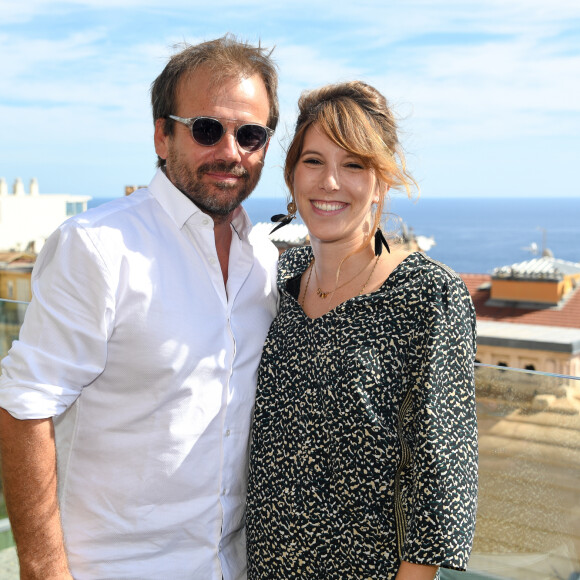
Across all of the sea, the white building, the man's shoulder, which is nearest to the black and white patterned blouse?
the man's shoulder

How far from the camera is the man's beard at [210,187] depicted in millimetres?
1962

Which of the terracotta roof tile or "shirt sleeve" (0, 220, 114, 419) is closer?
"shirt sleeve" (0, 220, 114, 419)

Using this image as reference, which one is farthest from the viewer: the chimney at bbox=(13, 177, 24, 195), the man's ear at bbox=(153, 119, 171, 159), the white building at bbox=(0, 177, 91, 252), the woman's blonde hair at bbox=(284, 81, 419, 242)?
the chimney at bbox=(13, 177, 24, 195)

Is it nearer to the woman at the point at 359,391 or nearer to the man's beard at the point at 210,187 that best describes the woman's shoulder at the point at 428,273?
the woman at the point at 359,391

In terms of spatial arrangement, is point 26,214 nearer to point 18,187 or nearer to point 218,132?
point 18,187

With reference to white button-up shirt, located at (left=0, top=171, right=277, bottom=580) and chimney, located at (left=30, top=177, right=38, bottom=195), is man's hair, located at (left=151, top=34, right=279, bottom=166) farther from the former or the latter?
chimney, located at (left=30, top=177, right=38, bottom=195)

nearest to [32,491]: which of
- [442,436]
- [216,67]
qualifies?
[442,436]

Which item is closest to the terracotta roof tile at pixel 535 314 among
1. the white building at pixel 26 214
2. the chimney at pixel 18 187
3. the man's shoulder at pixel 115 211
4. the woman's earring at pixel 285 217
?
the white building at pixel 26 214

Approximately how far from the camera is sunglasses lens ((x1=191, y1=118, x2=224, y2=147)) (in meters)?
1.94

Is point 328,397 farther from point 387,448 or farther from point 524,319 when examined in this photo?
point 524,319

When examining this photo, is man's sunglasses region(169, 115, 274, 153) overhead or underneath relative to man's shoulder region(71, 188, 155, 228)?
overhead

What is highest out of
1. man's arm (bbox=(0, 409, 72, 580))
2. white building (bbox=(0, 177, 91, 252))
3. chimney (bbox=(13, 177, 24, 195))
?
man's arm (bbox=(0, 409, 72, 580))

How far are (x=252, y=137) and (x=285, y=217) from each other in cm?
31

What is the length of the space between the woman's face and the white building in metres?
45.1
